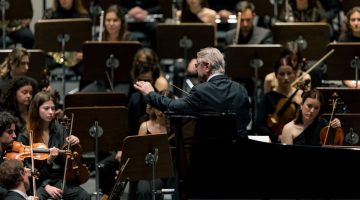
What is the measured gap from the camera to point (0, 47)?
10.9m

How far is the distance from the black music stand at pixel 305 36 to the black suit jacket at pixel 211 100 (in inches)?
115

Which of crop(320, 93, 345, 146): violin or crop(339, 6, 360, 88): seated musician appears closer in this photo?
crop(320, 93, 345, 146): violin

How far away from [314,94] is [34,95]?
2.18m

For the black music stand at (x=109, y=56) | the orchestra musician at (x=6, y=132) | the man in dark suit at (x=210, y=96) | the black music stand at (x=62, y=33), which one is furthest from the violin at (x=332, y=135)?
the black music stand at (x=62, y=33)

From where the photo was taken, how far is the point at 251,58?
9312 mm

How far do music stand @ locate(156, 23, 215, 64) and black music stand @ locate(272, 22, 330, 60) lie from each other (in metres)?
0.69

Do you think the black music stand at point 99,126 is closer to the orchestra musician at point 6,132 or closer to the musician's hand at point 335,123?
the orchestra musician at point 6,132

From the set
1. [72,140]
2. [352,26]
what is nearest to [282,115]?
[352,26]

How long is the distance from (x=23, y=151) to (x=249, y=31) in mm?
3725

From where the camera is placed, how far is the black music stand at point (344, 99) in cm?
822

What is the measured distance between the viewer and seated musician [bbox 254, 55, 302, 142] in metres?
8.73

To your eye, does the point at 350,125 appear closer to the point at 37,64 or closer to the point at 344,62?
the point at 344,62

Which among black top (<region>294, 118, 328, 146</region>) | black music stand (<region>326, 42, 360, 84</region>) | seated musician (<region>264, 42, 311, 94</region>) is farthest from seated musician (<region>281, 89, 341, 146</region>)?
black music stand (<region>326, 42, 360, 84</region>)

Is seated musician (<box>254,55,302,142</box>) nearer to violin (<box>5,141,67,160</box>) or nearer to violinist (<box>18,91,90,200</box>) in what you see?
violinist (<box>18,91,90,200</box>)
